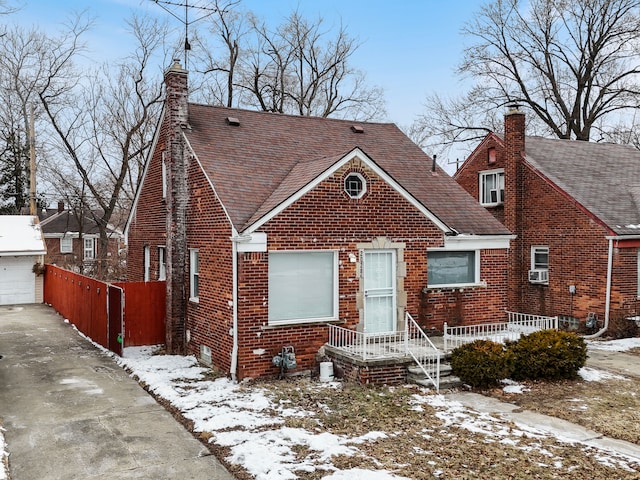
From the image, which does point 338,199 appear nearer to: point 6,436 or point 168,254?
point 168,254

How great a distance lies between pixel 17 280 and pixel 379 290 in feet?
65.1

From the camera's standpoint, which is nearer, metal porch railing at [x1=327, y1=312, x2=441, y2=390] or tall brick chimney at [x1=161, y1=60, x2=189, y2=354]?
metal porch railing at [x1=327, y1=312, x2=441, y2=390]

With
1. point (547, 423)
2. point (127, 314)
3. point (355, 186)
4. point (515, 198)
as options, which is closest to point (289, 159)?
point (355, 186)

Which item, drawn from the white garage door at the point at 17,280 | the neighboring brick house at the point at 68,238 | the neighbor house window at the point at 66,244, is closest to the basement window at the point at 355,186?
the white garage door at the point at 17,280

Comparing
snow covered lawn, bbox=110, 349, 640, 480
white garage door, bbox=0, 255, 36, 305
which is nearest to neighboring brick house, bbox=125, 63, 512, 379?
snow covered lawn, bbox=110, 349, 640, 480

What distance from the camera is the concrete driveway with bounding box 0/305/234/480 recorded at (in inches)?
296

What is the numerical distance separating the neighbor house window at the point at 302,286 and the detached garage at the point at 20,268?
17790 millimetres

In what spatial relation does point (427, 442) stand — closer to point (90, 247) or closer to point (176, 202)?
point (176, 202)

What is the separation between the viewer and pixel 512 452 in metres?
7.82

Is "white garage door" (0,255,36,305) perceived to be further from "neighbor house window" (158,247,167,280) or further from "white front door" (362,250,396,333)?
"white front door" (362,250,396,333)

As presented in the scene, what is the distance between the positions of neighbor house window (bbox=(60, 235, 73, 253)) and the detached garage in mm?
20761

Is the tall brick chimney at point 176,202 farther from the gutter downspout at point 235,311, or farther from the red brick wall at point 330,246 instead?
the red brick wall at point 330,246

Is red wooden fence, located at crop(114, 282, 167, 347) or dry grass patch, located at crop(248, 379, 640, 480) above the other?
red wooden fence, located at crop(114, 282, 167, 347)

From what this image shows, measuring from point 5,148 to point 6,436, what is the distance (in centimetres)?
3595
